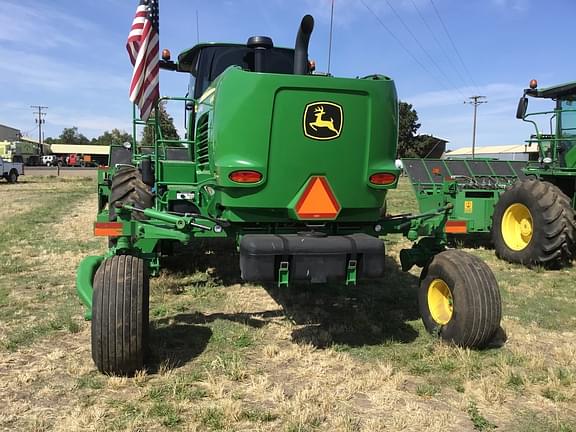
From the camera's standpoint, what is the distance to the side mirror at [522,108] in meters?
7.39

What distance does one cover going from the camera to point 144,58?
14.4 ft

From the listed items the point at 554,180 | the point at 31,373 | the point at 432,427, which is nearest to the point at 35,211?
the point at 31,373

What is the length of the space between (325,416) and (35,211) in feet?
39.3

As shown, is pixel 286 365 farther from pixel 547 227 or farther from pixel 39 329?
pixel 547 227

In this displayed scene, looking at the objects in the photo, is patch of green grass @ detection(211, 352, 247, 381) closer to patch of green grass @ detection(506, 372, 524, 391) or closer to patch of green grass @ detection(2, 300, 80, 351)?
patch of green grass @ detection(2, 300, 80, 351)

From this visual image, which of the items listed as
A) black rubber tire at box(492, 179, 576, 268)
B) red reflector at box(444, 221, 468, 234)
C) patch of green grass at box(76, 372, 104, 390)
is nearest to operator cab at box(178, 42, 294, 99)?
red reflector at box(444, 221, 468, 234)

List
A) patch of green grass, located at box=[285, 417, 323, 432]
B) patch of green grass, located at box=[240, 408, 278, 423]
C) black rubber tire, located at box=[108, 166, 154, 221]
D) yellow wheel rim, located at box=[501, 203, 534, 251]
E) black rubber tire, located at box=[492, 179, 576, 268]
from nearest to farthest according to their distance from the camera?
patch of green grass, located at box=[285, 417, 323, 432], patch of green grass, located at box=[240, 408, 278, 423], black rubber tire, located at box=[108, 166, 154, 221], black rubber tire, located at box=[492, 179, 576, 268], yellow wheel rim, located at box=[501, 203, 534, 251]

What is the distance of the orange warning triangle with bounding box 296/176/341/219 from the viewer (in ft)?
12.3

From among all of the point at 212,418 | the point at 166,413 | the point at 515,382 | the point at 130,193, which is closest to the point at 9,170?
the point at 130,193

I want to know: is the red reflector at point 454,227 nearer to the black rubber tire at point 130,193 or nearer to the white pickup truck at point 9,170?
the black rubber tire at point 130,193

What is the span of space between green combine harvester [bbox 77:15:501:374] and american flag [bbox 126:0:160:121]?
0.59m

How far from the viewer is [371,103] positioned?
372 cm

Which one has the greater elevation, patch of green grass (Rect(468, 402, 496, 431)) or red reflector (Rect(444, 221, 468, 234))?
red reflector (Rect(444, 221, 468, 234))

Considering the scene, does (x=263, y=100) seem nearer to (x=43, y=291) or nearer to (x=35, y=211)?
Answer: (x=43, y=291)
